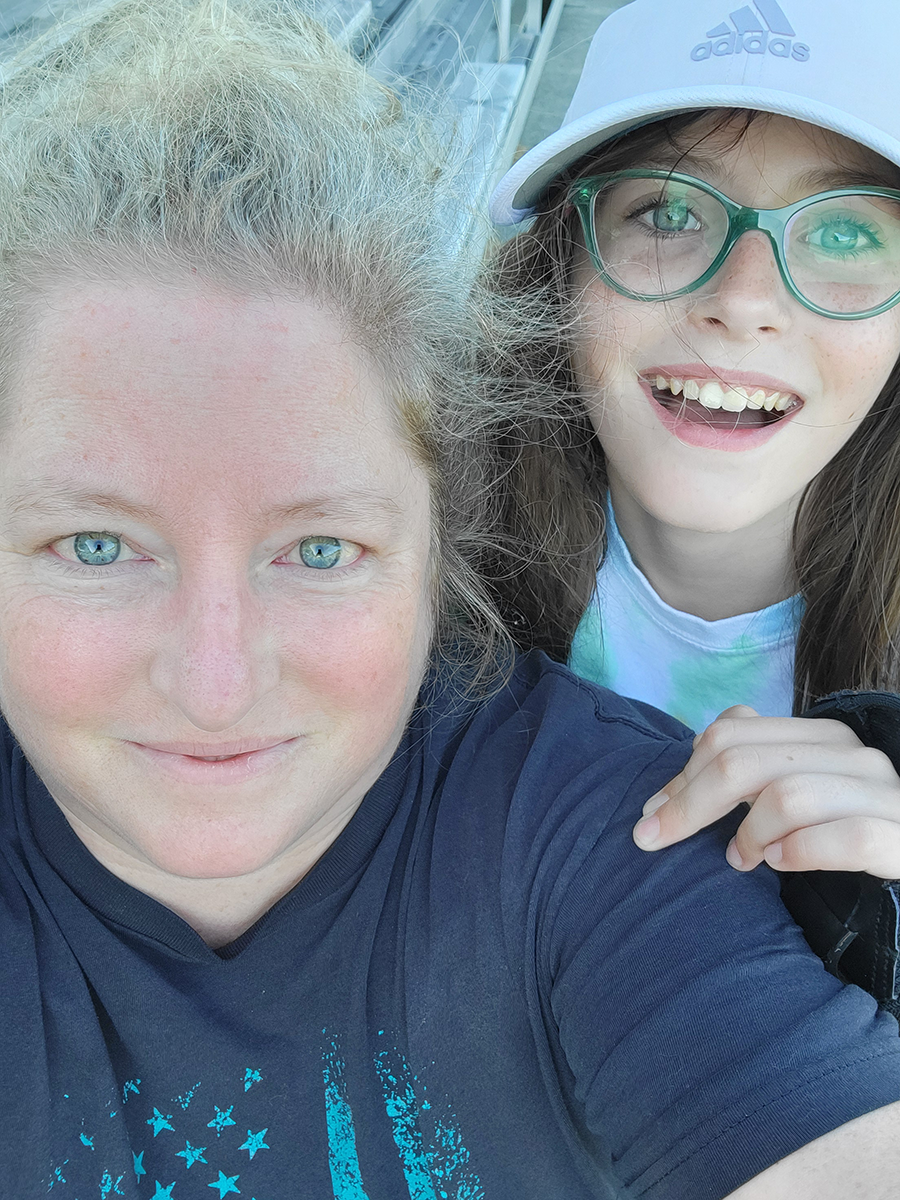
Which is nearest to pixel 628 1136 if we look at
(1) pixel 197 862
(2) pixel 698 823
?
(2) pixel 698 823

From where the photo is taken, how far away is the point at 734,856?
128 cm

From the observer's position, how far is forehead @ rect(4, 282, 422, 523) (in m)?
1.12

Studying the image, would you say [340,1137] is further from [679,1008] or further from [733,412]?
[733,412]

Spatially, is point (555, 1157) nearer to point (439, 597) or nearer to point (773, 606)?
point (439, 597)

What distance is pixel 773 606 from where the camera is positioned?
2.19 meters

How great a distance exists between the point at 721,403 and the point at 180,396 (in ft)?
3.40

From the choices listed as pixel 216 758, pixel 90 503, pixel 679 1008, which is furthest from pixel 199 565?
pixel 679 1008

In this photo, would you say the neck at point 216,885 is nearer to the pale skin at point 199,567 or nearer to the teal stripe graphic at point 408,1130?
the pale skin at point 199,567

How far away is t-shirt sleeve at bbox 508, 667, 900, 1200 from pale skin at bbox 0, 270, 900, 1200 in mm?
306

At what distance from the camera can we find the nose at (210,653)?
114 cm

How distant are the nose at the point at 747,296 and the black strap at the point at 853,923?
86cm

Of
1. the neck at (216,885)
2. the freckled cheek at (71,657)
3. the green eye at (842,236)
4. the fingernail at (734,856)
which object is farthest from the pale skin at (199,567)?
the green eye at (842,236)

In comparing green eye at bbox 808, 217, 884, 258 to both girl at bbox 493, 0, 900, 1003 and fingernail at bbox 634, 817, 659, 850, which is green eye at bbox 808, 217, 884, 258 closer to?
girl at bbox 493, 0, 900, 1003

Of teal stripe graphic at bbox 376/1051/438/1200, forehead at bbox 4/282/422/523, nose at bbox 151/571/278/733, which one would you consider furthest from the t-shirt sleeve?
forehead at bbox 4/282/422/523
